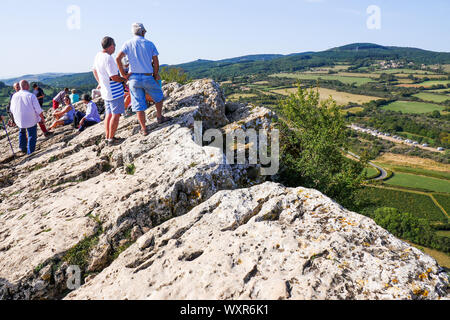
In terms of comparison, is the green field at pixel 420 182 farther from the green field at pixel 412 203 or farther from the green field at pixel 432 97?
the green field at pixel 432 97

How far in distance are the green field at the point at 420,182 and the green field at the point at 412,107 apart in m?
84.1

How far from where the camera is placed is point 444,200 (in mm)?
73938

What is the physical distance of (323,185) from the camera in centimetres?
980

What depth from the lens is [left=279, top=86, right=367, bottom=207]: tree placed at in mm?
9781

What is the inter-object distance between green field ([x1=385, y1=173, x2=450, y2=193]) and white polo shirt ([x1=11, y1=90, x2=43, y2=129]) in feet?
310

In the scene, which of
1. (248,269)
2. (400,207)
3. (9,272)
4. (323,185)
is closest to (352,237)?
(248,269)

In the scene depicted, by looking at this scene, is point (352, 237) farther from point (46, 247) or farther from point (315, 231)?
point (46, 247)

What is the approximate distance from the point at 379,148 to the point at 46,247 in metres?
134

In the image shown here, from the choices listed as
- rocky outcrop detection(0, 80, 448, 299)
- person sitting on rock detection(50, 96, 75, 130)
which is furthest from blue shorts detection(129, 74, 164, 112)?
person sitting on rock detection(50, 96, 75, 130)

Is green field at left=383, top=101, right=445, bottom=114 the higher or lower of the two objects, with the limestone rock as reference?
higher

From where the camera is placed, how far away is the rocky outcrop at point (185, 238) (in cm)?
388

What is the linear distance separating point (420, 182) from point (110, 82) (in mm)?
101739

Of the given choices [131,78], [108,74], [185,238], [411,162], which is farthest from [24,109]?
[411,162]

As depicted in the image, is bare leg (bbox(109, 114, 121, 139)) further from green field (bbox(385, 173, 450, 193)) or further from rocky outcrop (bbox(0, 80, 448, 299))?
green field (bbox(385, 173, 450, 193))
